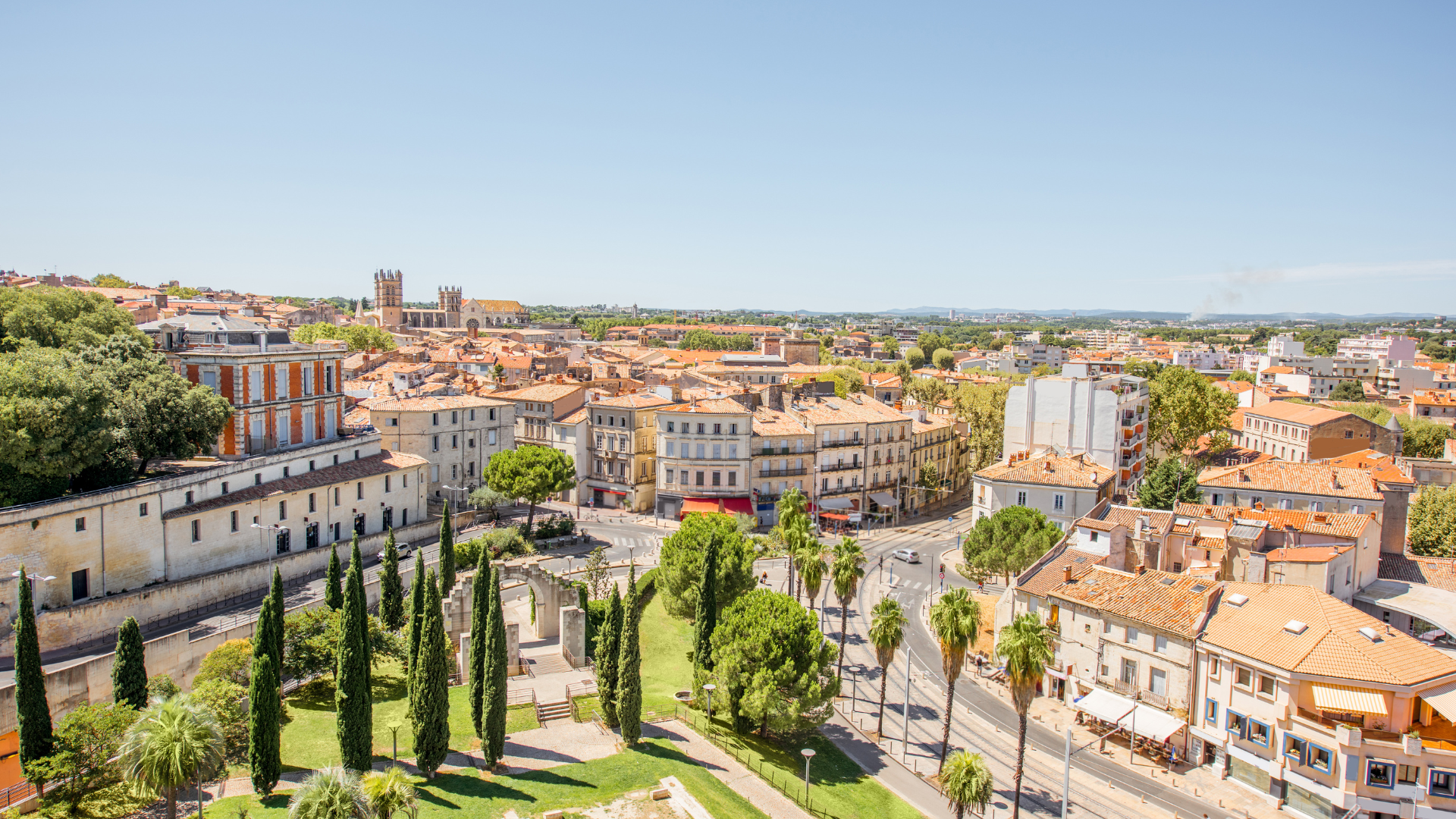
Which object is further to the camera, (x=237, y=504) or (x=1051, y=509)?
(x=1051, y=509)

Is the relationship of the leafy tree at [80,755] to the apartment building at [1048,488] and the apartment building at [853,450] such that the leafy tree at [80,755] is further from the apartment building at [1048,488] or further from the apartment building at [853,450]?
the apartment building at [853,450]

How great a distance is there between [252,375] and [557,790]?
4310cm

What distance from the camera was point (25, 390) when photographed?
43.8 m

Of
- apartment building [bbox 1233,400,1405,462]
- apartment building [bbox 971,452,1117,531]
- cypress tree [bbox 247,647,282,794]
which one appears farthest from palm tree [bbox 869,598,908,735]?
apartment building [bbox 1233,400,1405,462]

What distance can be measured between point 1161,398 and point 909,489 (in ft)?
104

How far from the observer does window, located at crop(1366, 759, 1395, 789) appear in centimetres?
3650

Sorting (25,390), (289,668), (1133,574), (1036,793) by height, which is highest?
(25,390)

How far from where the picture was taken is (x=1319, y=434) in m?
100

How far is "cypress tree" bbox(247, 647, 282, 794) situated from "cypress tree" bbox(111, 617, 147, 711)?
7.90m

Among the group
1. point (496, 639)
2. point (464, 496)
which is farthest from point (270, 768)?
point (464, 496)

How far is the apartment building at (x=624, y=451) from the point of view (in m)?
87.2

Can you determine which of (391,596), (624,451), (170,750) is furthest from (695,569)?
(624,451)

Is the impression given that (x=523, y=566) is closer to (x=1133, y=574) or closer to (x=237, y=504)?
(x=237, y=504)

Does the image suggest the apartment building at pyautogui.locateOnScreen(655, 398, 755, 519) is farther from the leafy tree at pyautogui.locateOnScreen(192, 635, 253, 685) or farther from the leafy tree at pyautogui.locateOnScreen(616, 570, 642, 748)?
the leafy tree at pyautogui.locateOnScreen(192, 635, 253, 685)
